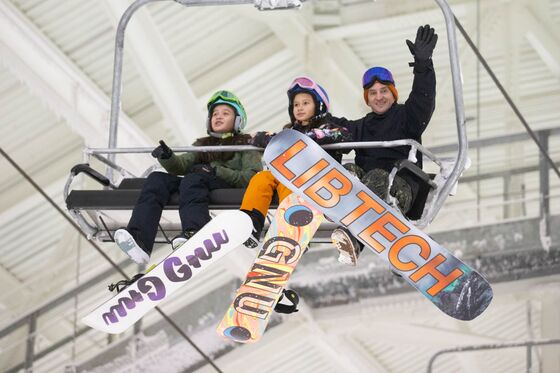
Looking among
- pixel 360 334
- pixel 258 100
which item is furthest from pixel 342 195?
pixel 360 334

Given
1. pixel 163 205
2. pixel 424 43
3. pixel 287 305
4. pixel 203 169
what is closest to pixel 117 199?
pixel 163 205

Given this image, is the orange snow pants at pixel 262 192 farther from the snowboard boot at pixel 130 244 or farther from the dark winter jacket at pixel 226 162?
the snowboard boot at pixel 130 244

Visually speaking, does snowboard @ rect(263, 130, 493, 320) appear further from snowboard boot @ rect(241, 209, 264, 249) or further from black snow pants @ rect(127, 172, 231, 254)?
black snow pants @ rect(127, 172, 231, 254)

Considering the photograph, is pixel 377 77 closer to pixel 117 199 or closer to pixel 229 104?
pixel 229 104

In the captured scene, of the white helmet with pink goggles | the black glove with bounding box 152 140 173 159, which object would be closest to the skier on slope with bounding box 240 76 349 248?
the white helmet with pink goggles

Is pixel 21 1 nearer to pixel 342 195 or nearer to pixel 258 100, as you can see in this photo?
pixel 258 100

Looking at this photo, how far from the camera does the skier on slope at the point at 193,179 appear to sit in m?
7.00

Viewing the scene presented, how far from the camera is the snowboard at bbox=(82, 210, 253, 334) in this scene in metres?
6.80

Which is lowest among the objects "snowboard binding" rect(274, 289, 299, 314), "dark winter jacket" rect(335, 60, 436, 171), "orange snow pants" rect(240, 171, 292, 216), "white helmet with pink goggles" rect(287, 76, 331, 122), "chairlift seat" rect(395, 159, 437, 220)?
"snowboard binding" rect(274, 289, 299, 314)

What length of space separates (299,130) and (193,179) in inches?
23.9

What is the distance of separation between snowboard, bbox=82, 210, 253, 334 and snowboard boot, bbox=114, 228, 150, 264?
0.49 ft

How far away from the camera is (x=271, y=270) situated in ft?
22.1

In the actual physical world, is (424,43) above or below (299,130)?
above

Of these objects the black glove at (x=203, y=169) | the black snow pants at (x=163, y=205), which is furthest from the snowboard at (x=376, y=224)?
the black glove at (x=203, y=169)
